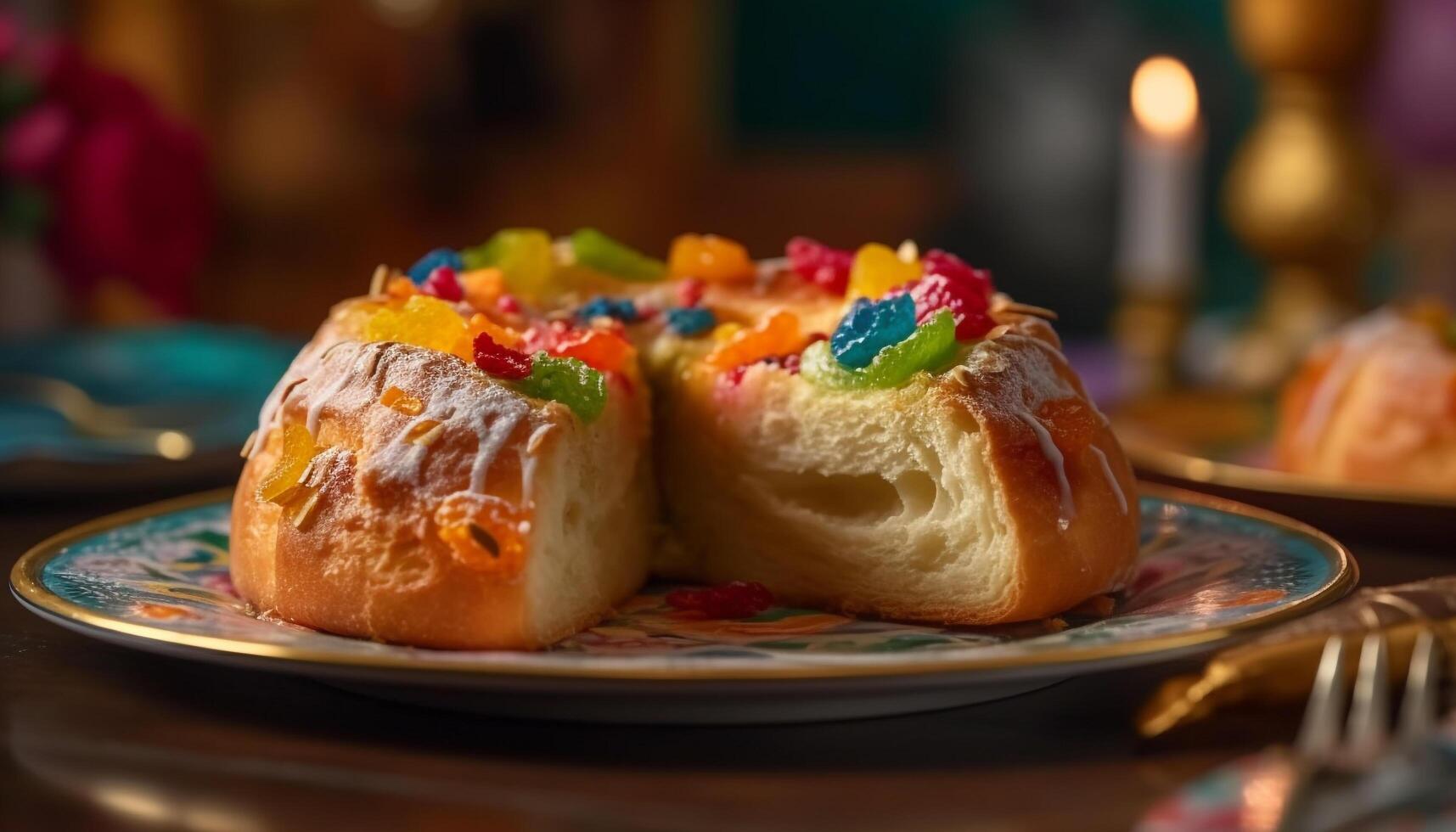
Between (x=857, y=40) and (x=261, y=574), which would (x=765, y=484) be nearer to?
(x=261, y=574)

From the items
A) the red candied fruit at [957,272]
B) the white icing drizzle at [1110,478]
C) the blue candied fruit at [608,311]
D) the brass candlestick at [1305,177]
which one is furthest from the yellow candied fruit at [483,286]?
the brass candlestick at [1305,177]

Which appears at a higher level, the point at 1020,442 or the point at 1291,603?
the point at 1020,442

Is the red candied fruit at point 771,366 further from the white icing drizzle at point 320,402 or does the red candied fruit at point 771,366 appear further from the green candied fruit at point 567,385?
the white icing drizzle at point 320,402

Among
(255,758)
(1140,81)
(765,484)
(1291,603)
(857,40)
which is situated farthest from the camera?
(857,40)

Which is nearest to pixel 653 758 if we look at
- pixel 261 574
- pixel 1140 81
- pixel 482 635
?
pixel 482 635

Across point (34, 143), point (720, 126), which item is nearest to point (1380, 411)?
point (34, 143)

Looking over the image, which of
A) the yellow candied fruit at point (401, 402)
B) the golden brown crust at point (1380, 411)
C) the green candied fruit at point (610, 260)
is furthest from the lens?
the golden brown crust at point (1380, 411)

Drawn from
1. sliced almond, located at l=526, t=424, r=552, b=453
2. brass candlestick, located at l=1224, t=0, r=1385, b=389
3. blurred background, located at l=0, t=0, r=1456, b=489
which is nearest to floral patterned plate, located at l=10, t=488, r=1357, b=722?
sliced almond, located at l=526, t=424, r=552, b=453

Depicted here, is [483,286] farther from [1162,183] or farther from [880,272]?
[1162,183]
